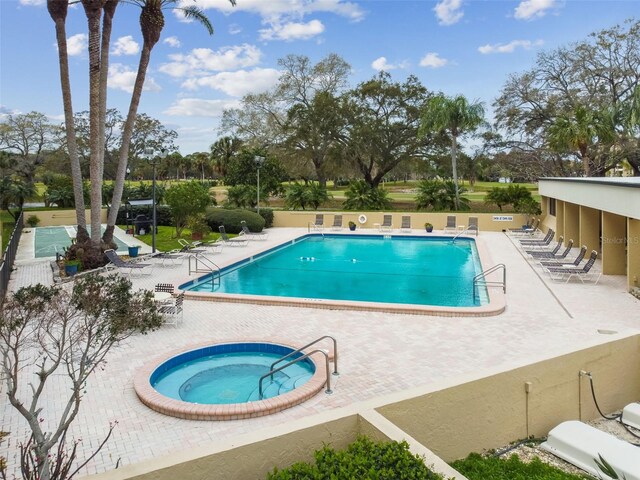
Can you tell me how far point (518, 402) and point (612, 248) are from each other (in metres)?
11.1

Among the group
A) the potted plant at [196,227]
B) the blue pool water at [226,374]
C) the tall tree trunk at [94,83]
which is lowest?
the blue pool water at [226,374]

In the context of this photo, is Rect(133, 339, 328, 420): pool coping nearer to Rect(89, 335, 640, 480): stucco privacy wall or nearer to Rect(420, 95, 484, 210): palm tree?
Rect(89, 335, 640, 480): stucco privacy wall

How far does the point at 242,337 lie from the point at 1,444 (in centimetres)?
474

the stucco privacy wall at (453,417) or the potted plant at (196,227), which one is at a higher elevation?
the potted plant at (196,227)

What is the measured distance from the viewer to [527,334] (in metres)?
10.1

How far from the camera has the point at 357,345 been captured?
31.9 ft

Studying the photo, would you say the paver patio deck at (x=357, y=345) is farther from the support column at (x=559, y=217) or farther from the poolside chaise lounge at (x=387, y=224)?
the poolside chaise lounge at (x=387, y=224)

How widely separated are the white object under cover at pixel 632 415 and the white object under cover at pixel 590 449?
124 centimetres

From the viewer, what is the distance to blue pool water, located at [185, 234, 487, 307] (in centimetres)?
1530

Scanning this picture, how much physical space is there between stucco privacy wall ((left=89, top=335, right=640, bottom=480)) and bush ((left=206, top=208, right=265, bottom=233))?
22020 mm

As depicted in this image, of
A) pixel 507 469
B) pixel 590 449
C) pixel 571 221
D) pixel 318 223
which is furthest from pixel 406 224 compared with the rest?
pixel 507 469

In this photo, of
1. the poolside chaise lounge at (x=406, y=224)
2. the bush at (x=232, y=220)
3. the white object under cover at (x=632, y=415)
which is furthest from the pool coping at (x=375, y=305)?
the poolside chaise lounge at (x=406, y=224)

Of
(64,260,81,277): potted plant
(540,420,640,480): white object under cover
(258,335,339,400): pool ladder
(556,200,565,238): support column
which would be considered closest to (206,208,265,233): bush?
(64,260,81,277): potted plant

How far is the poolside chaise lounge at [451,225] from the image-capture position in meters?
29.5
